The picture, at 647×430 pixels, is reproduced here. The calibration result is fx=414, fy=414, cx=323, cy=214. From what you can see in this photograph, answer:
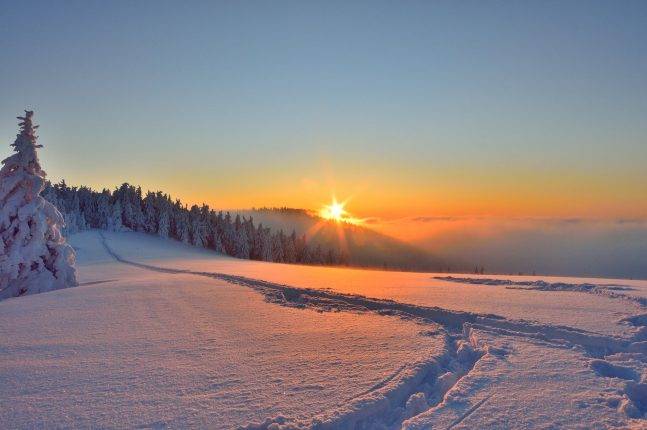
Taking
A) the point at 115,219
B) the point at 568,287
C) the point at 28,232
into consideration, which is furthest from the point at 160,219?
the point at 568,287

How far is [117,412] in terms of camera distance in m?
5.21

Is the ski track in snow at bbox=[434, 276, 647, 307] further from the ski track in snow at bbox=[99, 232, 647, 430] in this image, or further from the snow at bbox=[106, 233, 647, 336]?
the snow at bbox=[106, 233, 647, 336]

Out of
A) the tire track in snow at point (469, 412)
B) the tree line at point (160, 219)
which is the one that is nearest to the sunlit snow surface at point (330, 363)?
the tire track in snow at point (469, 412)

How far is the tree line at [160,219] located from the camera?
69875 millimetres

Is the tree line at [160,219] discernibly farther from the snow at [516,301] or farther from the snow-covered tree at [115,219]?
the snow at [516,301]

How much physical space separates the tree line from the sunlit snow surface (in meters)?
61.2

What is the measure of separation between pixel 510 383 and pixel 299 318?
505 cm

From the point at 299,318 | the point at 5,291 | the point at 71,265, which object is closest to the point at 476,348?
the point at 299,318

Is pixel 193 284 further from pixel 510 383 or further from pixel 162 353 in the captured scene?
pixel 510 383

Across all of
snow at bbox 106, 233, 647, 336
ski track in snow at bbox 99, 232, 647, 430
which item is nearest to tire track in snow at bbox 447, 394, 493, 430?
ski track in snow at bbox 99, 232, 647, 430

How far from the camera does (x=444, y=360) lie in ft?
23.6

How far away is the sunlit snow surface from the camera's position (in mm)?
5215

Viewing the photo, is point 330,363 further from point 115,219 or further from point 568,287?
point 115,219

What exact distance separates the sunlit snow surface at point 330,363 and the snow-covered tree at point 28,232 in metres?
9.40
